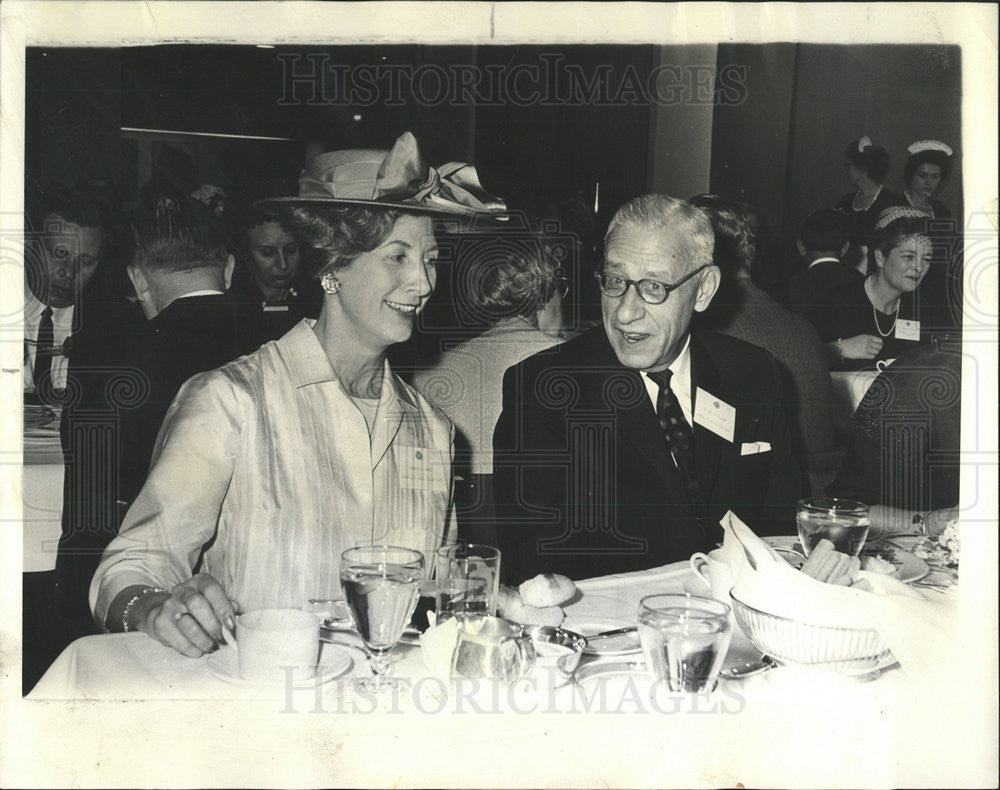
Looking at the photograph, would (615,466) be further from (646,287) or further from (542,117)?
(542,117)

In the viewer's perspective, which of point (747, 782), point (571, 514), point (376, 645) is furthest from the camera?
point (571, 514)

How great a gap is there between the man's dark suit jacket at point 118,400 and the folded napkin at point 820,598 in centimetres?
76

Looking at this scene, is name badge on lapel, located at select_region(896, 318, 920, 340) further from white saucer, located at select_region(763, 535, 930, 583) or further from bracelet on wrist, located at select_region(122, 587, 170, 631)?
bracelet on wrist, located at select_region(122, 587, 170, 631)

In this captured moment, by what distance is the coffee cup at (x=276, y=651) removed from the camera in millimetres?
1099

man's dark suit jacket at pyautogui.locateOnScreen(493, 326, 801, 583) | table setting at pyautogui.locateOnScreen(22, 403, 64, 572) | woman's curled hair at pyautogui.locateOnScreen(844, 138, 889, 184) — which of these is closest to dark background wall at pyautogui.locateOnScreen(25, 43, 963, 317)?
woman's curled hair at pyautogui.locateOnScreen(844, 138, 889, 184)

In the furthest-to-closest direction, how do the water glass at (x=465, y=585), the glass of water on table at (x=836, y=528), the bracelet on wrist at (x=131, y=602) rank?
the glass of water on table at (x=836, y=528) → the bracelet on wrist at (x=131, y=602) → the water glass at (x=465, y=585)

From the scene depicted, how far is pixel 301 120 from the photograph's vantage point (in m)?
1.39

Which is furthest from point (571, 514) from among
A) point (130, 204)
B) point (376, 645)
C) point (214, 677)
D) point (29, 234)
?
point (29, 234)

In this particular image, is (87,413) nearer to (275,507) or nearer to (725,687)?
(275,507)

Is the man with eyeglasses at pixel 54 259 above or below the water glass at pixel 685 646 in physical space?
above

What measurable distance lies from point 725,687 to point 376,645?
1.44 ft

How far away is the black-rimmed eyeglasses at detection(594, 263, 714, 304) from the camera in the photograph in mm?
1447

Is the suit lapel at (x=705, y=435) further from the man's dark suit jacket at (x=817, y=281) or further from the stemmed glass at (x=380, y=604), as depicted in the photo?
the stemmed glass at (x=380, y=604)

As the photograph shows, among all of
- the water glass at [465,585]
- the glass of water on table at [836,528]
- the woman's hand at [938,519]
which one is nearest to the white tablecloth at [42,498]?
the water glass at [465,585]
